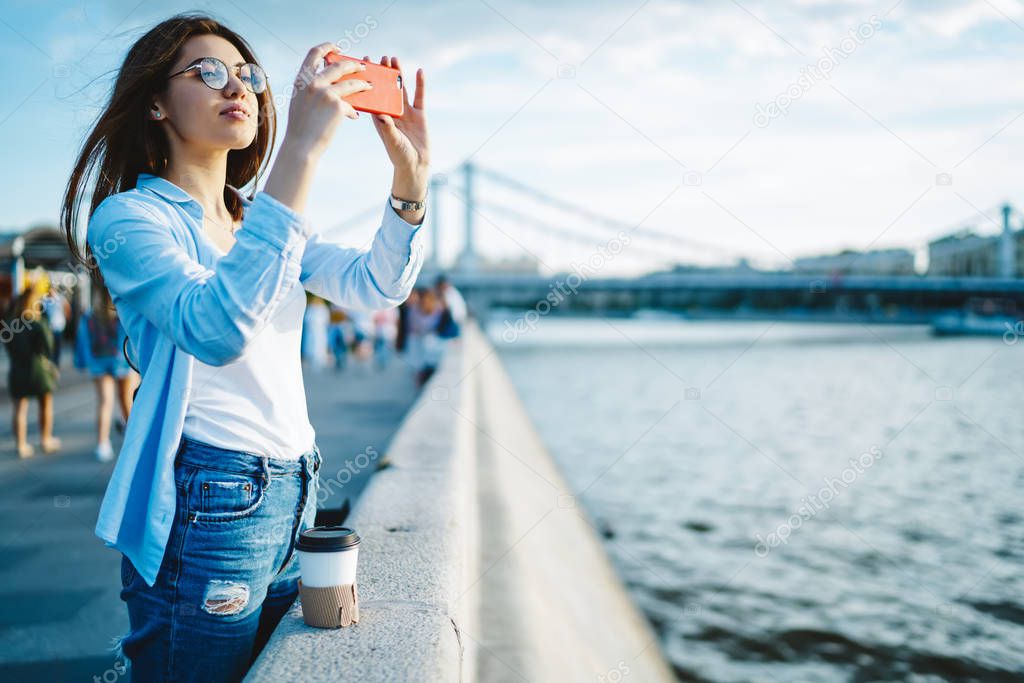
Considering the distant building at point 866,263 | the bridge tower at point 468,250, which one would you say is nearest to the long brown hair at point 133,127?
the bridge tower at point 468,250

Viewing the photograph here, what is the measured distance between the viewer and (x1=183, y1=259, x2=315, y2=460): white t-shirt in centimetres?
121

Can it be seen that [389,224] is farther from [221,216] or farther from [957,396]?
[957,396]

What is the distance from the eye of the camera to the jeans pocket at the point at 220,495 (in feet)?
3.92

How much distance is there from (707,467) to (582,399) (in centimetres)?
816

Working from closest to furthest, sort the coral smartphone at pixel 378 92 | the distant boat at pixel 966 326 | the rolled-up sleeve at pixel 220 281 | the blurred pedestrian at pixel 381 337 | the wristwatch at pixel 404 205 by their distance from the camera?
the rolled-up sleeve at pixel 220 281, the coral smartphone at pixel 378 92, the wristwatch at pixel 404 205, the blurred pedestrian at pixel 381 337, the distant boat at pixel 966 326

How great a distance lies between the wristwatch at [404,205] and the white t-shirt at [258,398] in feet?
0.63

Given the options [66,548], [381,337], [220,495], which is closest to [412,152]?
[220,495]

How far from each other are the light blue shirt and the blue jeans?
0.10ft

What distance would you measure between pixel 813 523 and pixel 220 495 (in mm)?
7471

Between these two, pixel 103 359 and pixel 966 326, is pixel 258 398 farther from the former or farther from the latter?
pixel 966 326

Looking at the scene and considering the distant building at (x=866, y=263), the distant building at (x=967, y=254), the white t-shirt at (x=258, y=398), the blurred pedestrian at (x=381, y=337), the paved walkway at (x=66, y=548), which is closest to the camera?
the white t-shirt at (x=258, y=398)

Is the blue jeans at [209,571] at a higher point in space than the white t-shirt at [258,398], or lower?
lower

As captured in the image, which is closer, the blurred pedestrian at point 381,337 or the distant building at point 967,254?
the blurred pedestrian at point 381,337

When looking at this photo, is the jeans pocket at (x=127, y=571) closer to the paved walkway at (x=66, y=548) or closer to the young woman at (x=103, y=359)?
the paved walkway at (x=66, y=548)
